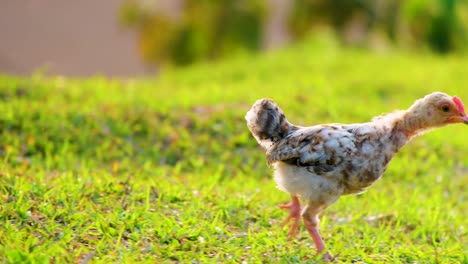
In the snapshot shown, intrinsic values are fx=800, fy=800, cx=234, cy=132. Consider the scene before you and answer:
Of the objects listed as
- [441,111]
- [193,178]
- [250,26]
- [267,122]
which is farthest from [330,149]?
[250,26]

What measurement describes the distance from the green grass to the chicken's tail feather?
2.27ft

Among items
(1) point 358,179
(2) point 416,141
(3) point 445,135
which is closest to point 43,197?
(1) point 358,179

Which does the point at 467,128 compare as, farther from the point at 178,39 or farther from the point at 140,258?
the point at 178,39

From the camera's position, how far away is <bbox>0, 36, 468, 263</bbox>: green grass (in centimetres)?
518

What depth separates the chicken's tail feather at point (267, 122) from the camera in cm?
541

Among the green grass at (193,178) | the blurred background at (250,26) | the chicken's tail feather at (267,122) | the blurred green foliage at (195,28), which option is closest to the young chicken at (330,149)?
the chicken's tail feather at (267,122)

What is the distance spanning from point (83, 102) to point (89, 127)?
1.37m

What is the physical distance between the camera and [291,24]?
18781mm

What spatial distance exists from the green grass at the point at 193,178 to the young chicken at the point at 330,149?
424mm

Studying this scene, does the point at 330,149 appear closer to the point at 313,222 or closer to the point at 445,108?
the point at 313,222

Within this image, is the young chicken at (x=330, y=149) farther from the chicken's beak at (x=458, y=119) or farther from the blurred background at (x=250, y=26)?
the blurred background at (x=250, y=26)

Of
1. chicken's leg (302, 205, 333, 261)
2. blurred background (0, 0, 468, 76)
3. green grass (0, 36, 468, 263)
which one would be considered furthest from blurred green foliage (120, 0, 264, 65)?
chicken's leg (302, 205, 333, 261)

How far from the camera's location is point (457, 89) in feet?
41.8

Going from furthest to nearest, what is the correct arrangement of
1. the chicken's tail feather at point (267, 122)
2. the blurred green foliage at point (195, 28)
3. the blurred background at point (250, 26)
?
the blurred green foliage at point (195, 28), the blurred background at point (250, 26), the chicken's tail feather at point (267, 122)
